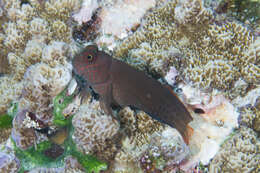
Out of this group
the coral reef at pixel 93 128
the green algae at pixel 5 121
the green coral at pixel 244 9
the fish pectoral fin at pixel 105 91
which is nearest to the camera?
the coral reef at pixel 93 128

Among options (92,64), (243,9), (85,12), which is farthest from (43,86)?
(243,9)

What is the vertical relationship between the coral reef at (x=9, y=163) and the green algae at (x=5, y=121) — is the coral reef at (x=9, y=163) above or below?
below

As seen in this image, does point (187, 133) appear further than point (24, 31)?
No

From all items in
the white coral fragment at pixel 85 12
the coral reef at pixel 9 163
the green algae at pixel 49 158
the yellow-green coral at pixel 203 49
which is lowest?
the coral reef at pixel 9 163

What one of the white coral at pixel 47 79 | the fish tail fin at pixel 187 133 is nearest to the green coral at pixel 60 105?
the white coral at pixel 47 79

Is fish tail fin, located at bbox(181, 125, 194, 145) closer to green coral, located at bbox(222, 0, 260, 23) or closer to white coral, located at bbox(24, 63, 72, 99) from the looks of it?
white coral, located at bbox(24, 63, 72, 99)

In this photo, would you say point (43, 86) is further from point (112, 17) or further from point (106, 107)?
point (112, 17)

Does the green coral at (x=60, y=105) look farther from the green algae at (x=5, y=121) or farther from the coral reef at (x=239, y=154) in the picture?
the coral reef at (x=239, y=154)

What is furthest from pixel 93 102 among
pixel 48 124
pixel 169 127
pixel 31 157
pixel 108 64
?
pixel 31 157
